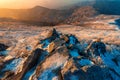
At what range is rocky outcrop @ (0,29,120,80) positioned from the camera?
64.8 m

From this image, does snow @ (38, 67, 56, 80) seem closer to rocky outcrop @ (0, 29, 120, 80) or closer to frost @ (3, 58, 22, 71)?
rocky outcrop @ (0, 29, 120, 80)

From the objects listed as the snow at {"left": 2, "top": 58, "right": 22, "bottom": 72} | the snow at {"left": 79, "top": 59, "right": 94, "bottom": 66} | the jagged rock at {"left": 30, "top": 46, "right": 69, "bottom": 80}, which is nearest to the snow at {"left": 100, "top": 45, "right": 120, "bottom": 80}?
the snow at {"left": 79, "top": 59, "right": 94, "bottom": 66}

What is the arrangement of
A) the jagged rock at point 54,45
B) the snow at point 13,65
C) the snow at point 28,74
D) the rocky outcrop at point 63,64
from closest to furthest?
the rocky outcrop at point 63,64, the snow at point 28,74, the snow at point 13,65, the jagged rock at point 54,45

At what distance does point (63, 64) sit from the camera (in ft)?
228

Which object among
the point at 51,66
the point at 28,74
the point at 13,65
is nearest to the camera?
the point at 51,66

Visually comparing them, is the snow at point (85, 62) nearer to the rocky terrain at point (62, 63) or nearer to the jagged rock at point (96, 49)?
the rocky terrain at point (62, 63)

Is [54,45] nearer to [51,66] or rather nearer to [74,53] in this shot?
[74,53]

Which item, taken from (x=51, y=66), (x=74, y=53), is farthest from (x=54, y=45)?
(x=51, y=66)

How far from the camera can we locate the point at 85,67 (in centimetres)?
6538

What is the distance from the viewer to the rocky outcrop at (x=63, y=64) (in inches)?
2552

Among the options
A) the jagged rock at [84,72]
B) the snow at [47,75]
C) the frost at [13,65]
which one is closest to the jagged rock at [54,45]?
the frost at [13,65]

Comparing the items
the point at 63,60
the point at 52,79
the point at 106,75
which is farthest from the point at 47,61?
the point at 106,75

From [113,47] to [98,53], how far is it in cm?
2175

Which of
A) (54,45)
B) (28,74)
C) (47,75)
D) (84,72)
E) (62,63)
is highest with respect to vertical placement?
(54,45)
